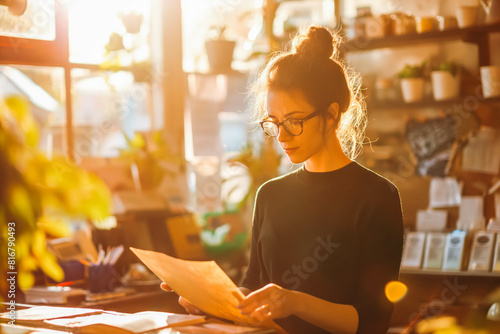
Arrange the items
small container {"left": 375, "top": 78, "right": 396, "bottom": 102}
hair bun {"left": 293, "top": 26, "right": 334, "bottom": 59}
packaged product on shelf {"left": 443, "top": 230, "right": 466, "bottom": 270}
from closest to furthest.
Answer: hair bun {"left": 293, "top": 26, "right": 334, "bottom": 59} < packaged product on shelf {"left": 443, "top": 230, "right": 466, "bottom": 270} < small container {"left": 375, "top": 78, "right": 396, "bottom": 102}

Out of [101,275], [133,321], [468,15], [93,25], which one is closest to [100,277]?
[101,275]

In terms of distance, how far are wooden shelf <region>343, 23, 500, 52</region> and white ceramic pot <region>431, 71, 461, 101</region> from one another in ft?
0.68

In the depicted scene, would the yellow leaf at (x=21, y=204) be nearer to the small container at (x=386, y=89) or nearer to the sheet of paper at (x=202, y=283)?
the sheet of paper at (x=202, y=283)

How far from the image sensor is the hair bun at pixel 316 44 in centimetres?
168

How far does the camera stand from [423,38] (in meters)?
3.72

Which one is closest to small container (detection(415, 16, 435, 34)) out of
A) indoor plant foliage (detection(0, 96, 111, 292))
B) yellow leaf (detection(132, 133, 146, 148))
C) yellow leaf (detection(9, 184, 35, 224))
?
yellow leaf (detection(132, 133, 146, 148))

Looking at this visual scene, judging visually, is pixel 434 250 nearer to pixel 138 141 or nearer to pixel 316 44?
pixel 138 141

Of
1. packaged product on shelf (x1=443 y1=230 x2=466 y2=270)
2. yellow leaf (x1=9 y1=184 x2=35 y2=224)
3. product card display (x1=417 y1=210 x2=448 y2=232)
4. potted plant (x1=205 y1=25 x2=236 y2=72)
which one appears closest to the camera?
yellow leaf (x1=9 y1=184 x2=35 y2=224)

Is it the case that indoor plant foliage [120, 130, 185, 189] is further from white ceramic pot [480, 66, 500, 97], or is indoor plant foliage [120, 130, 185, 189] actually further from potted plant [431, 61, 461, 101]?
white ceramic pot [480, 66, 500, 97]

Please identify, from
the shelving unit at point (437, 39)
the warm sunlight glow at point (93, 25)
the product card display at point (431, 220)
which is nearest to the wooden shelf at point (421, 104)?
the shelving unit at point (437, 39)

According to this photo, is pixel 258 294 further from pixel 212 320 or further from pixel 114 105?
pixel 114 105

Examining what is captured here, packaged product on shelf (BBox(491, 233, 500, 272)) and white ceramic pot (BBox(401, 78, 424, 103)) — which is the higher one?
white ceramic pot (BBox(401, 78, 424, 103))

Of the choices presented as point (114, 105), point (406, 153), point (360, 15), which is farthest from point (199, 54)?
point (406, 153)

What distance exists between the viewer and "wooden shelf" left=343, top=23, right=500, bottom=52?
3.57 meters
